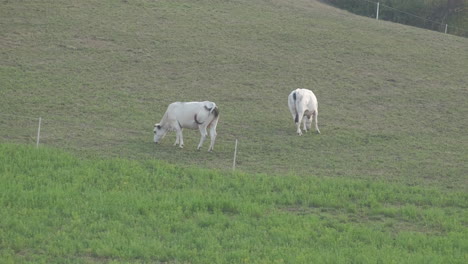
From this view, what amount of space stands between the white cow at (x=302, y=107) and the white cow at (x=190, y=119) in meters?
4.23

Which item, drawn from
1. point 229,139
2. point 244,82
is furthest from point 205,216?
point 244,82

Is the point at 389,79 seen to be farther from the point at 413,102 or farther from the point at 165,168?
the point at 165,168

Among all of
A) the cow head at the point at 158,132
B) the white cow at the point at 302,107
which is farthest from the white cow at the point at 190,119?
the white cow at the point at 302,107

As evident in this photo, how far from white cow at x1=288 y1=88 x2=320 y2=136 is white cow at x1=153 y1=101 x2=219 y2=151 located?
423cm

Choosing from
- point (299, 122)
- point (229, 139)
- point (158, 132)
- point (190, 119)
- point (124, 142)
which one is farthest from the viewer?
point (299, 122)

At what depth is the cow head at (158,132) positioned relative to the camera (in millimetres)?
21922

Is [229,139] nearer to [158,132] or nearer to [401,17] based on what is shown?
[158,132]

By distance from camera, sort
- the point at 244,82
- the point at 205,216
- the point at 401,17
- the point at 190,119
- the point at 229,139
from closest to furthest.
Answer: the point at 205,216 → the point at 190,119 → the point at 229,139 → the point at 244,82 → the point at 401,17

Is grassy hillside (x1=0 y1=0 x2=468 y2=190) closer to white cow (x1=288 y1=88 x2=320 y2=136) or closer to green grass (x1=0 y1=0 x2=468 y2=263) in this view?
green grass (x1=0 y1=0 x2=468 y2=263)

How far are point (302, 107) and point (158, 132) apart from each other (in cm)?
535

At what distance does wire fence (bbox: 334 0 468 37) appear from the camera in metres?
55.8

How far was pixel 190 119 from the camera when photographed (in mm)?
21406

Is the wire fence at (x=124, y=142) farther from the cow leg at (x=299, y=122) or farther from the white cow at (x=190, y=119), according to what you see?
the cow leg at (x=299, y=122)

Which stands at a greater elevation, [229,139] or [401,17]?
[401,17]
